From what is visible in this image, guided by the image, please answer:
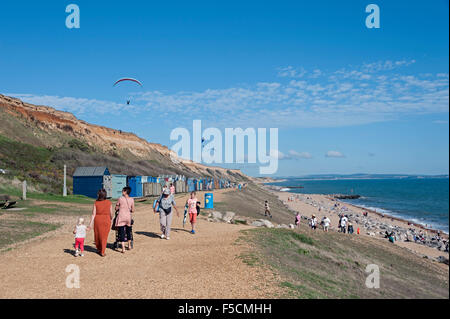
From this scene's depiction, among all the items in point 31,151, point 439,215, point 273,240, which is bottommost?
point 439,215

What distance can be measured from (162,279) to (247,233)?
21.1ft

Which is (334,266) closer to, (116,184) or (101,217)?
(101,217)

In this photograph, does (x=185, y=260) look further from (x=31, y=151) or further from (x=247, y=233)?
(x=31, y=151)

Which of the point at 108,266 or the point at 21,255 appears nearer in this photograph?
the point at 108,266

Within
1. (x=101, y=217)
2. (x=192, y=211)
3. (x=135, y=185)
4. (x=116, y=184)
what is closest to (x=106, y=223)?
(x=101, y=217)

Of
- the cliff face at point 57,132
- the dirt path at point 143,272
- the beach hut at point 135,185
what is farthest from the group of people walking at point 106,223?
the cliff face at point 57,132

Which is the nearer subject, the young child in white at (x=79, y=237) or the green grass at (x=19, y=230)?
the young child in white at (x=79, y=237)

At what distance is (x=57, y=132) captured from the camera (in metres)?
57.2

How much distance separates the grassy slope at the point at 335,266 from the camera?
31.1 ft

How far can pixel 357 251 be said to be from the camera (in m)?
17.6

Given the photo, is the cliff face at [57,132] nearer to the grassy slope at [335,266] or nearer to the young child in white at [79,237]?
the young child in white at [79,237]

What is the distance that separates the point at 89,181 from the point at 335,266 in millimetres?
25534

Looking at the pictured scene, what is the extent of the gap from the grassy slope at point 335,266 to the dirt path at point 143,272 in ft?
2.43
